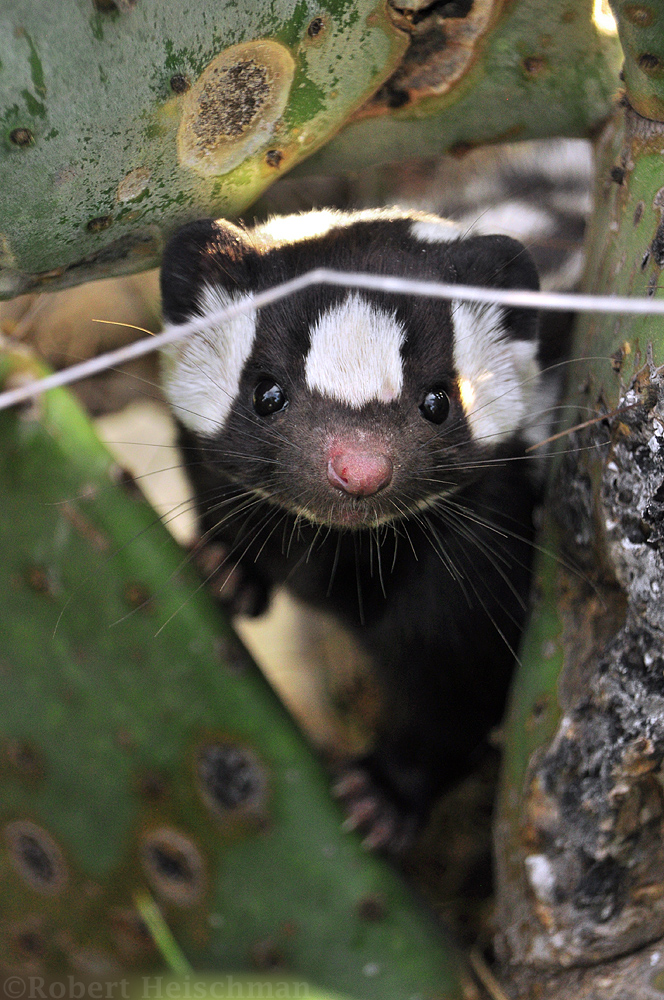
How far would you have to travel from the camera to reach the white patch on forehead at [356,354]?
1.38 meters

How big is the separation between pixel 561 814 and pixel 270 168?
41.5 inches

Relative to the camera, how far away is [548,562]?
5.28 ft

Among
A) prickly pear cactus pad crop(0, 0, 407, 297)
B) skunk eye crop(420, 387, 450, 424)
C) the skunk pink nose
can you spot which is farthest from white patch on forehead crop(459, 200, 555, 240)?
the skunk pink nose

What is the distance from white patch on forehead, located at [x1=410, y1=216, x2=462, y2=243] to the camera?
1.60 meters

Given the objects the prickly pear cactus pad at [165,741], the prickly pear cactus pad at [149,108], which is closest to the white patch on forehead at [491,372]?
the prickly pear cactus pad at [149,108]

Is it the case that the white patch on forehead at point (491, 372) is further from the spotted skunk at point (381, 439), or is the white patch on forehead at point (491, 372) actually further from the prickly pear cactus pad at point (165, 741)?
the prickly pear cactus pad at point (165, 741)

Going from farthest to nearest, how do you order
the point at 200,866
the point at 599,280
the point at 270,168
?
the point at 200,866 < the point at 599,280 < the point at 270,168

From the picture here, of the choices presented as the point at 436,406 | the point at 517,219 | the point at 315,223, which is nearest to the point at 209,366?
Result: the point at 315,223

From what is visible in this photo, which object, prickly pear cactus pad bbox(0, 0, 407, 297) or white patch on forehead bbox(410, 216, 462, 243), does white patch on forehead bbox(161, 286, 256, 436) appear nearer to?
prickly pear cactus pad bbox(0, 0, 407, 297)

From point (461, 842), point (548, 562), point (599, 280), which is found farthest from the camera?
point (461, 842)

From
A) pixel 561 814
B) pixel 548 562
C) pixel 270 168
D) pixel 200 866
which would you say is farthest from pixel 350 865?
pixel 270 168

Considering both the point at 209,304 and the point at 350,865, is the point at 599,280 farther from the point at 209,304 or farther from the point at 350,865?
the point at 350,865

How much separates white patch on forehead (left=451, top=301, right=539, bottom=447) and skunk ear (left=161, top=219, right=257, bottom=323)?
13.9 inches

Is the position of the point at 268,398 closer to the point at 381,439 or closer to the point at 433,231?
the point at 381,439
